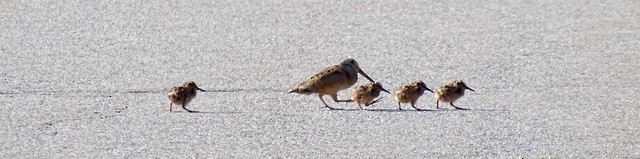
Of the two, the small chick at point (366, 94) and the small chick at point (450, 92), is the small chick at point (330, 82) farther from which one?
the small chick at point (450, 92)

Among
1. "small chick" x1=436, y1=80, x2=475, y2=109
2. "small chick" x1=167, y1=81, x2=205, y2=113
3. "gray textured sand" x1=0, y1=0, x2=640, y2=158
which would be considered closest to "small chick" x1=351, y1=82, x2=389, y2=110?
"gray textured sand" x1=0, y1=0, x2=640, y2=158

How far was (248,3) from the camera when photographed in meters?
18.5

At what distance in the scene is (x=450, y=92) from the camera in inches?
491

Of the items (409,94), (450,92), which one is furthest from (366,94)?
(450,92)

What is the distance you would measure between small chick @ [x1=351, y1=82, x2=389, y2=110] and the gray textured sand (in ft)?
0.38

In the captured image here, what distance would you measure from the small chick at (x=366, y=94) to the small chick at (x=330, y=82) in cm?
21

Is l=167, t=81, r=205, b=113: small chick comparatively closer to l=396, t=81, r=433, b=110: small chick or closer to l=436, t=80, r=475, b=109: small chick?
l=396, t=81, r=433, b=110: small chick

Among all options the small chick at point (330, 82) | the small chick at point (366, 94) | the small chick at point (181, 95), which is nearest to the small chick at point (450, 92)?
the small chick at point (366, 94)

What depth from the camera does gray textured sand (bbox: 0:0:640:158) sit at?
10.8m

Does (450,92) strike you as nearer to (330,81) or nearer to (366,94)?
(366,94)

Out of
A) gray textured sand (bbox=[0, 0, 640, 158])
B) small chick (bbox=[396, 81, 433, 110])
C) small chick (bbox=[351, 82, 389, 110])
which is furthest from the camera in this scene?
small chick (bbox=[351, 82, 389, 110])

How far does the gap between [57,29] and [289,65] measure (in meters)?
3.12

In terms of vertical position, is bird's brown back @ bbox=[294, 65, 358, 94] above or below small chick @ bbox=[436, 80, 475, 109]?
above

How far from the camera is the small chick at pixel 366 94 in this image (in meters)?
12.5
